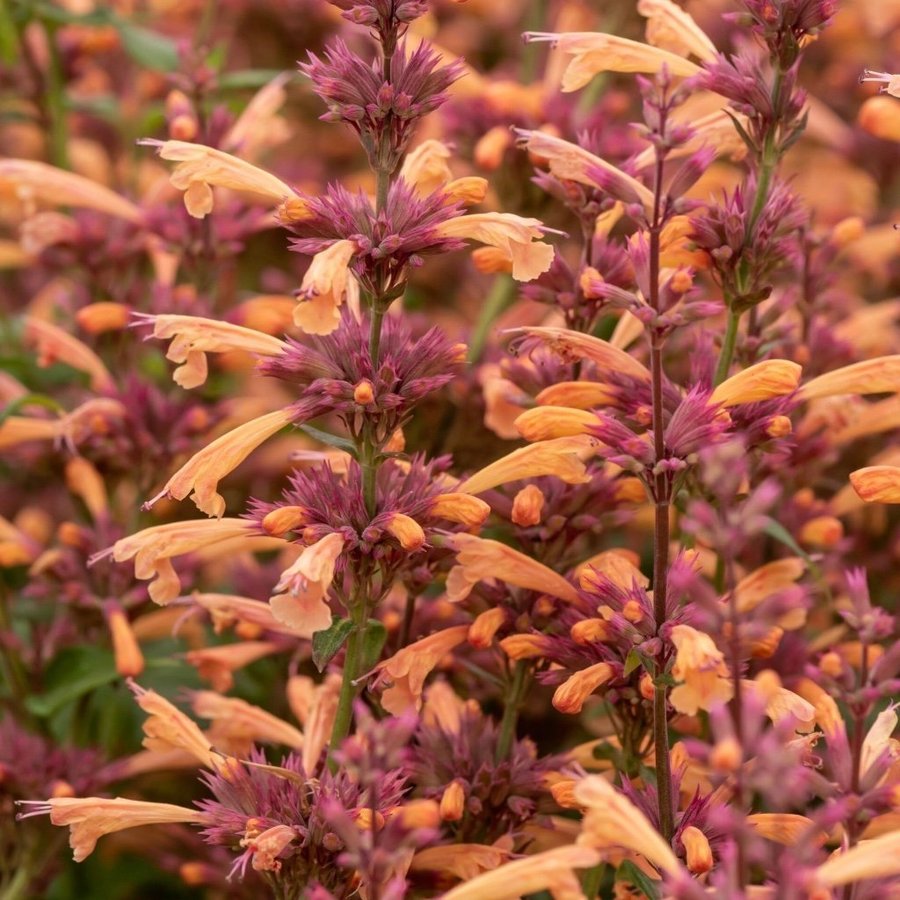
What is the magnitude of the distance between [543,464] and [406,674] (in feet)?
0.75

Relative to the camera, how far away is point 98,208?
1888 millimetres

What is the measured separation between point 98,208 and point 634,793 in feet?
3.61

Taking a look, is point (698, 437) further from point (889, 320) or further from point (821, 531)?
point (889, 320)

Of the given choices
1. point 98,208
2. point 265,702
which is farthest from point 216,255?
point 265,702

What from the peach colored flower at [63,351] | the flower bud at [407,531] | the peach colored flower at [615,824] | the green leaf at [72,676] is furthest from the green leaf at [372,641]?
the peach colored flower at [63,351]

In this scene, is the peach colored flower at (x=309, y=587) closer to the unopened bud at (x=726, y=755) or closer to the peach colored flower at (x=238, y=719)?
the peach colored flower at (x=238, y=719)

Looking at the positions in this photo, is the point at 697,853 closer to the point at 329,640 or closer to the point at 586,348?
the point at 329,640

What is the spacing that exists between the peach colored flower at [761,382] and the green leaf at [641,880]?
1.30ft

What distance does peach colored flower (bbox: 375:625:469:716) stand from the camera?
1.29 meters

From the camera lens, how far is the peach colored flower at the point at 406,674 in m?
1.29

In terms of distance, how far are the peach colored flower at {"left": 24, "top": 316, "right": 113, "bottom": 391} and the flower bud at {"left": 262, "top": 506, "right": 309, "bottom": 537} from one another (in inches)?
25.6

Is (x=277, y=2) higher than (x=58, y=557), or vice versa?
(x=277, y=2)

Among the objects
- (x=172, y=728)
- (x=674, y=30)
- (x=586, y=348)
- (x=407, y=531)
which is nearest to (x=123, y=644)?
(x=172, y=728)

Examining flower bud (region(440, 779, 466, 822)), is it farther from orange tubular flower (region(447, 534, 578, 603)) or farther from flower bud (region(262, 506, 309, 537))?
flower bud (region(262, 506, 309, 537))
